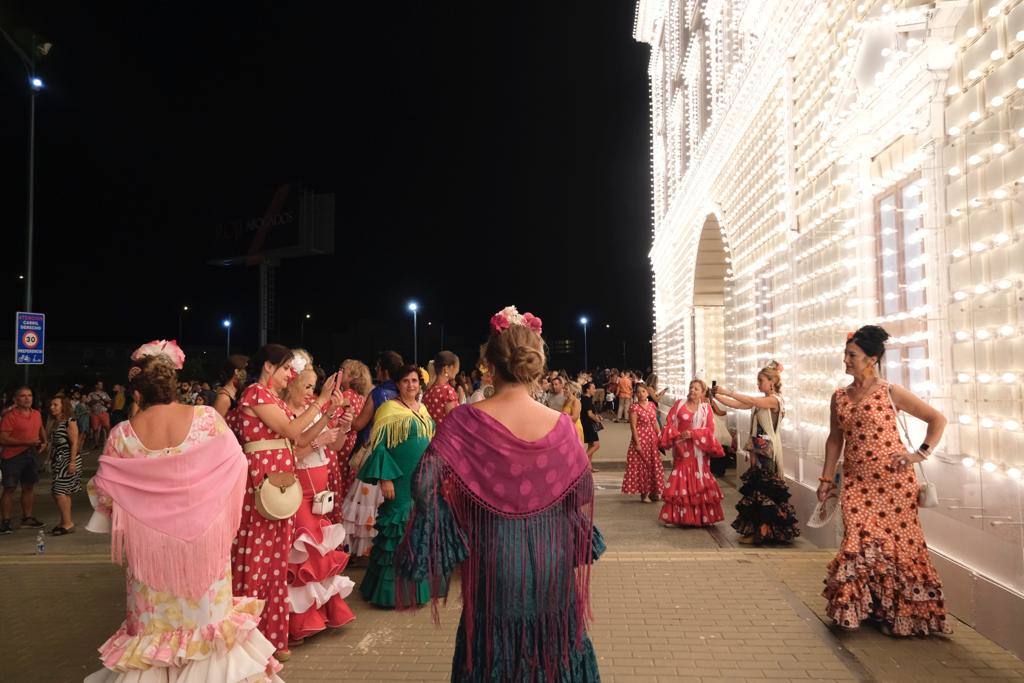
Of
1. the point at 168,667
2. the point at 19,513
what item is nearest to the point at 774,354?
the point at 168,667

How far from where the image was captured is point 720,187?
14.7 m

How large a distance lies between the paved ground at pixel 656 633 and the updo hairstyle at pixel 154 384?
1810 millimetres

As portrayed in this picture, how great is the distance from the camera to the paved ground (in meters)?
4.32

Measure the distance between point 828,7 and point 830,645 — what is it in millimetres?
6749

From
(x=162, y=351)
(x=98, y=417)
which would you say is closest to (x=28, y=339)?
(x=98, y=417)

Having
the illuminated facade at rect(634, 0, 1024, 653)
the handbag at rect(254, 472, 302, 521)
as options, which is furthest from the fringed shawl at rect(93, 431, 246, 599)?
the illuminated facade at rect(634, 0, 1024, 653)

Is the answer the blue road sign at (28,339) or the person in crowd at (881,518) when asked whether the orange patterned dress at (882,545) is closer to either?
the person in crowd at (881,518)

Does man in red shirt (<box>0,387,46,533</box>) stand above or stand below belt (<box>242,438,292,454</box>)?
below

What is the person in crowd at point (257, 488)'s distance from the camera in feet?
14.7

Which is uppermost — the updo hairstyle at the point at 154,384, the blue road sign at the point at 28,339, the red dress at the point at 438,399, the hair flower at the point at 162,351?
the blue road sign at the point at 28,339

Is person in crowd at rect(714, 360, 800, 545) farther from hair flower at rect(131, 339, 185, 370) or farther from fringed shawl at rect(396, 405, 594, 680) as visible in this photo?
hair flower at rect(131, 339, 185, 370)

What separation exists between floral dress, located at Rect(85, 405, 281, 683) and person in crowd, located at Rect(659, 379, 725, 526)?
5792 mm

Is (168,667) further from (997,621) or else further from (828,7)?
(828,7)

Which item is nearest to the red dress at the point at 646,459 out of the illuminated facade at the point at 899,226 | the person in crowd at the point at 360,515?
the illuminated facade at the point at 899,226
